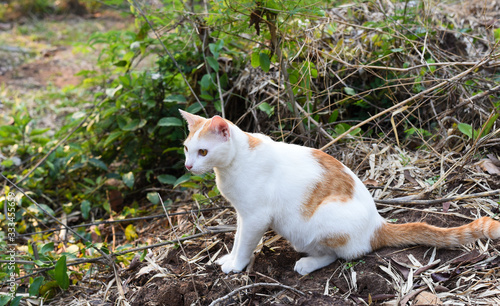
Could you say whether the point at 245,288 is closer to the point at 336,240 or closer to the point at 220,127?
the point at 336,240

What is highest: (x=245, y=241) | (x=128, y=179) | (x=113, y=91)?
(x=113, y=91)

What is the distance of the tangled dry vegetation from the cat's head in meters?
0.65

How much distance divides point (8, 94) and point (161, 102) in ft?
10.7

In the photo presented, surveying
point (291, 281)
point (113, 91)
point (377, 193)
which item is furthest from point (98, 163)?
point (377, 193)

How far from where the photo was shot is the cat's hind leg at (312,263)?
2346mm

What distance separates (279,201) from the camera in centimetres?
232

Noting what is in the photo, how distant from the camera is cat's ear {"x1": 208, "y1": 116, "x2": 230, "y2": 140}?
7.04 feet

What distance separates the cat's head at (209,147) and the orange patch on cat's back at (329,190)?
0.51 m

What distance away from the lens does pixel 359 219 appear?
2.25 m

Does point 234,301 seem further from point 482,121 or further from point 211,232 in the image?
point 482,121

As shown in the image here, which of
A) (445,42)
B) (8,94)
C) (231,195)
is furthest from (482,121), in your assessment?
(8,94)

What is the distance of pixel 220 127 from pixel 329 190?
0.70 meters

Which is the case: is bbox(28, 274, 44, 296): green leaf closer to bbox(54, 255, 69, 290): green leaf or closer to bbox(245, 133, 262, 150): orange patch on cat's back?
bbox(54, 255, 69, 290): green leaf

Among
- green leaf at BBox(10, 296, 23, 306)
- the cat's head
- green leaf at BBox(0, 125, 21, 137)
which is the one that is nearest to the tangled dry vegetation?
green leaf at BBox(10, 296, 23, 306)
